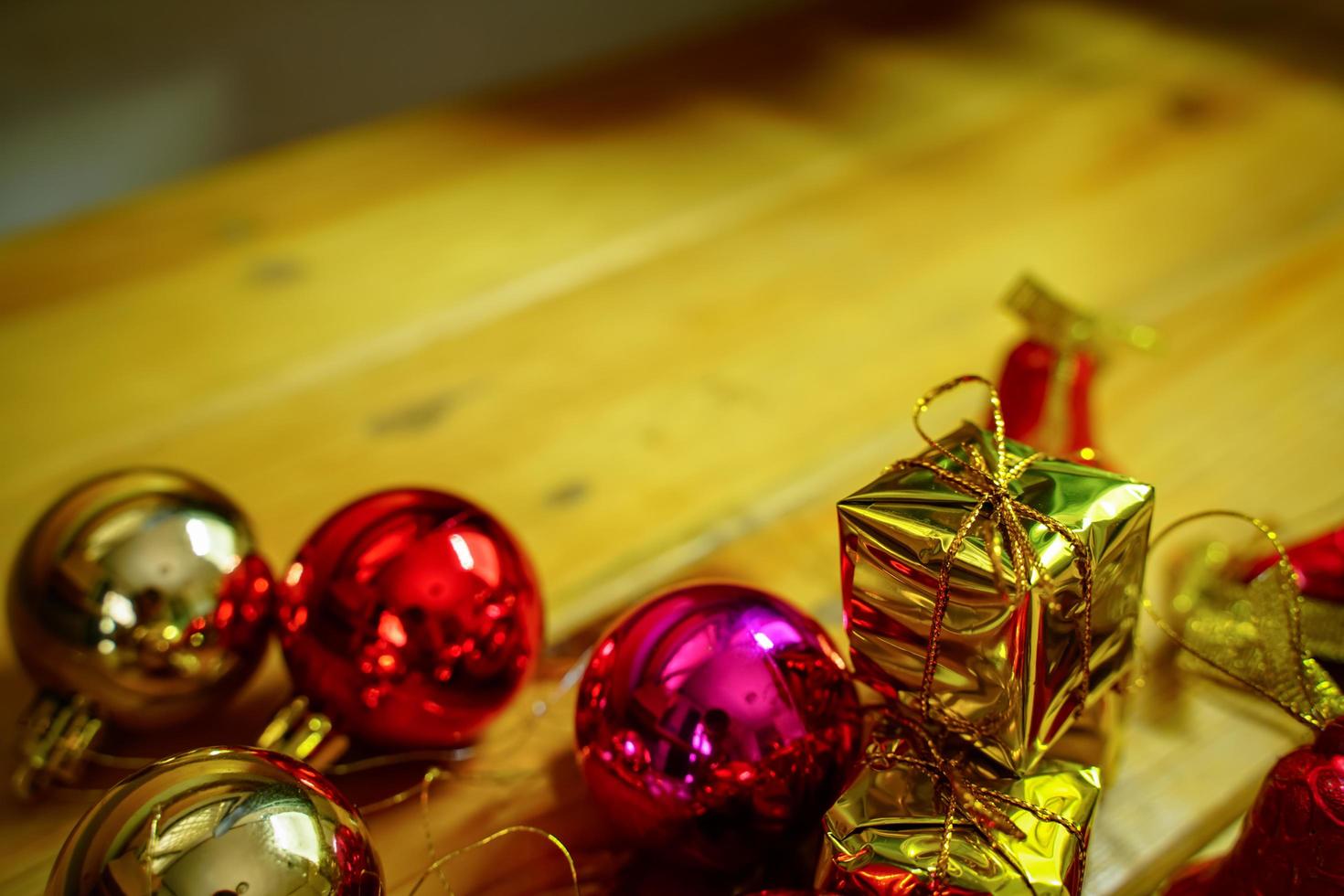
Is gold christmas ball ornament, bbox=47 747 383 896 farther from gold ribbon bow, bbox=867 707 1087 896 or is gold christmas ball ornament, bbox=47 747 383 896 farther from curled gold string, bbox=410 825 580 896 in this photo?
gold ribbon bow, bbox=867 707 1087 896

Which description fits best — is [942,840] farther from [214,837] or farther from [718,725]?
[214,837]

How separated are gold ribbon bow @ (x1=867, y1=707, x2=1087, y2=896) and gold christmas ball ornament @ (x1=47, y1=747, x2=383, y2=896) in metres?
0.16

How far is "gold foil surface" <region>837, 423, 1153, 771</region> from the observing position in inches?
14.1

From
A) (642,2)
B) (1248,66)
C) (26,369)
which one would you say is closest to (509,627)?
(26,369)

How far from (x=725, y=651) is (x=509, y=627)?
0.33 ft

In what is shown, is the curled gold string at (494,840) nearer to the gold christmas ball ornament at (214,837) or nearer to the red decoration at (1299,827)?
the gold christmas ball ornament at (214,837)

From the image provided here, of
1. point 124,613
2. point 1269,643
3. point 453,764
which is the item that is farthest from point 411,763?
point 1269,643

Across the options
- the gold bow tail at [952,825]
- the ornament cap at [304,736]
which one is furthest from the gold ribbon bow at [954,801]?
the ornament cap at [304,736]

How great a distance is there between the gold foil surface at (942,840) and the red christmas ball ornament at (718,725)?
0.03 metres

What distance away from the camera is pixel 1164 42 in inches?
41.4

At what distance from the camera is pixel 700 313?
77cm

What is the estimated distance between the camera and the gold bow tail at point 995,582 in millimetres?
356

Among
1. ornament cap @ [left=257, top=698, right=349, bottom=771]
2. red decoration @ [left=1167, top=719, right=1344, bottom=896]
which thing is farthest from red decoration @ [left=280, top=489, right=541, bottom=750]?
red decoration @ [left=1167, top=719, right=1344, bottom=896]

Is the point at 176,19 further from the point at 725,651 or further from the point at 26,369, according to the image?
the point at 725,651
